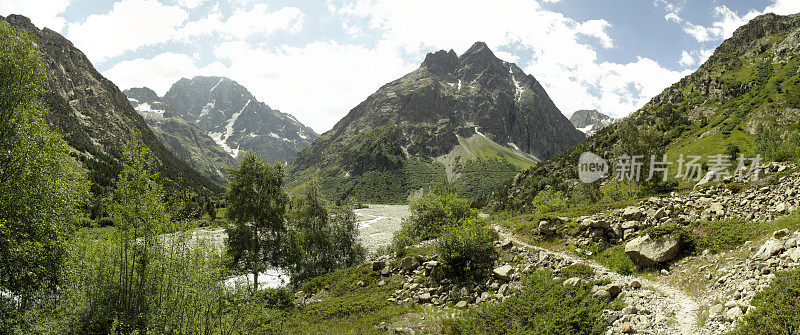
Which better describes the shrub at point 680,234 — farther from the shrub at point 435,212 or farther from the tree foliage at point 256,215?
the tree foliage at point 256,215

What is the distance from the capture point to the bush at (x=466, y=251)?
72.0 ft

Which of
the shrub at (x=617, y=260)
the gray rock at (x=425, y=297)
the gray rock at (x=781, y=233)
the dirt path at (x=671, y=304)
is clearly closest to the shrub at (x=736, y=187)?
the shrub at (x=617, y=260)

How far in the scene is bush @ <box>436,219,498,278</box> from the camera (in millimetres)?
21938

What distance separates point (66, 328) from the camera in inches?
599

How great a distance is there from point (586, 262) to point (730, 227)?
24.0ft

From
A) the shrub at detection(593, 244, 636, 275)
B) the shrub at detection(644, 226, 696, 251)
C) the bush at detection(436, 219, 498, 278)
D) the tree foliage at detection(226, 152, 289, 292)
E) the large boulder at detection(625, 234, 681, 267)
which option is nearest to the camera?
the large boulder at detection(625, 234, 681, 267)

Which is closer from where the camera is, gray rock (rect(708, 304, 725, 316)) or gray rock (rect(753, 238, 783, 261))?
gray rock (rect(708, 304, 725, 316))

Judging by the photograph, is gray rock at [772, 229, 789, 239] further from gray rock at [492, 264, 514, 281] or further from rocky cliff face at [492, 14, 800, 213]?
rocky cliff face at [492, 14, 800, 213]

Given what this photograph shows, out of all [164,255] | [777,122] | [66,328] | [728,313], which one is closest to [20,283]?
[66,328]

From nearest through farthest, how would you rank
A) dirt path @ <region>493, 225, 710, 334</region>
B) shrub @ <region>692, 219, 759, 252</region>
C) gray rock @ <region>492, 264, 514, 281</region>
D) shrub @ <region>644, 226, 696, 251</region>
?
1. dirt path @ <region>493, 225, 710, 334</region>
2. shrub @ <region>692, 219, 759, 252</region>
3. shrub @ <region>644, 226, 696, 251</region>
4. gray rock @ <region>492, 264, 514, 281</region>

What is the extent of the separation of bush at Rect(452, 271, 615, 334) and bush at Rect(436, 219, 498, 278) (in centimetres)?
504

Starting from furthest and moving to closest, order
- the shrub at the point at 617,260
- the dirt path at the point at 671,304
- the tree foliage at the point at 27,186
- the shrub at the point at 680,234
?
1. the shrub at the point at 617,260
2. the shrub at the point at 680,234
3. the tree foliage at the point at 27,186
4. the dirt path at the point at 671,304

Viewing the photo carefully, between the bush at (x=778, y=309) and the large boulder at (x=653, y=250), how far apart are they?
7.02 m

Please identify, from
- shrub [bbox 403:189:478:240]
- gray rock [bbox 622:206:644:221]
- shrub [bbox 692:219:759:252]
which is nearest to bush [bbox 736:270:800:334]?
shrub [bbox 692:219:759:252]
